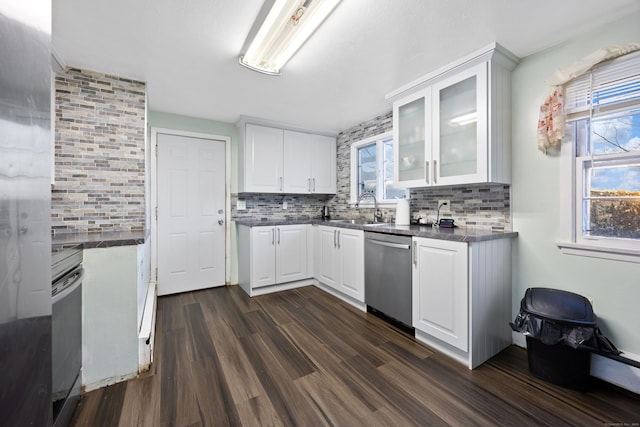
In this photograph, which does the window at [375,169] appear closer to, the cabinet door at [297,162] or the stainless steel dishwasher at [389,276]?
the cabinet door at [297,162]

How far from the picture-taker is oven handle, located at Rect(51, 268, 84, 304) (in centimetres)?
117

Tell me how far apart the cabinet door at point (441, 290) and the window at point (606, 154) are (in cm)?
83

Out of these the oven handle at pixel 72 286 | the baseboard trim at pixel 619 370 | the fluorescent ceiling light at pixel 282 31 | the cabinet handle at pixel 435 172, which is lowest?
the baseboard trim at pixel 619 370

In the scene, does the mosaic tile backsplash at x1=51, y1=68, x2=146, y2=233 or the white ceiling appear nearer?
the white ceiling

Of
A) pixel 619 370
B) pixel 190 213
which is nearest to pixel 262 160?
pixel 190 213

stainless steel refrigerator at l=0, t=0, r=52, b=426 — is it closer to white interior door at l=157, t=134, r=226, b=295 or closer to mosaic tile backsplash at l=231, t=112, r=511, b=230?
mosaic tile backsplash at l=231, t=112, r=511, b=230

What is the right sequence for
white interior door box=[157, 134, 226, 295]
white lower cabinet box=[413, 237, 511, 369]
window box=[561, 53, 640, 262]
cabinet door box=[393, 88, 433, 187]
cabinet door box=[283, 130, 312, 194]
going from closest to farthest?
1. window box=[561, 53, 640, 262]
2. white lower cabinet box=[413, 237, 511, 369]
3. cabinet door box=[393, 88, 433, 187]
4. white interior door box=[157, 134, 226, 295]
5. cabinet door box=[283, 130, 312, 194]

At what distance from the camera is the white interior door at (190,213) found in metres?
3.19

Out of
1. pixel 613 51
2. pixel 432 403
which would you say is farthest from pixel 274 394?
pixel 613 51

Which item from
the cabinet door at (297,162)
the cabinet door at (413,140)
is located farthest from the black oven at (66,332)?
the cabinet door at (413,140)

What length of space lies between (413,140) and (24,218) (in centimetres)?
263

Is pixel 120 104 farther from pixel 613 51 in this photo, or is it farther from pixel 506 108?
pixel 613 51

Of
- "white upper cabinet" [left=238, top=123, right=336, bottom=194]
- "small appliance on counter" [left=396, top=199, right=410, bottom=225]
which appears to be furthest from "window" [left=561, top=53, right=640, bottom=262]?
"white upper cabinet" [left=238, top=123, right=336, bottom=194]

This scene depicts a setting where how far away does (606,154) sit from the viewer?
167 centimetres
